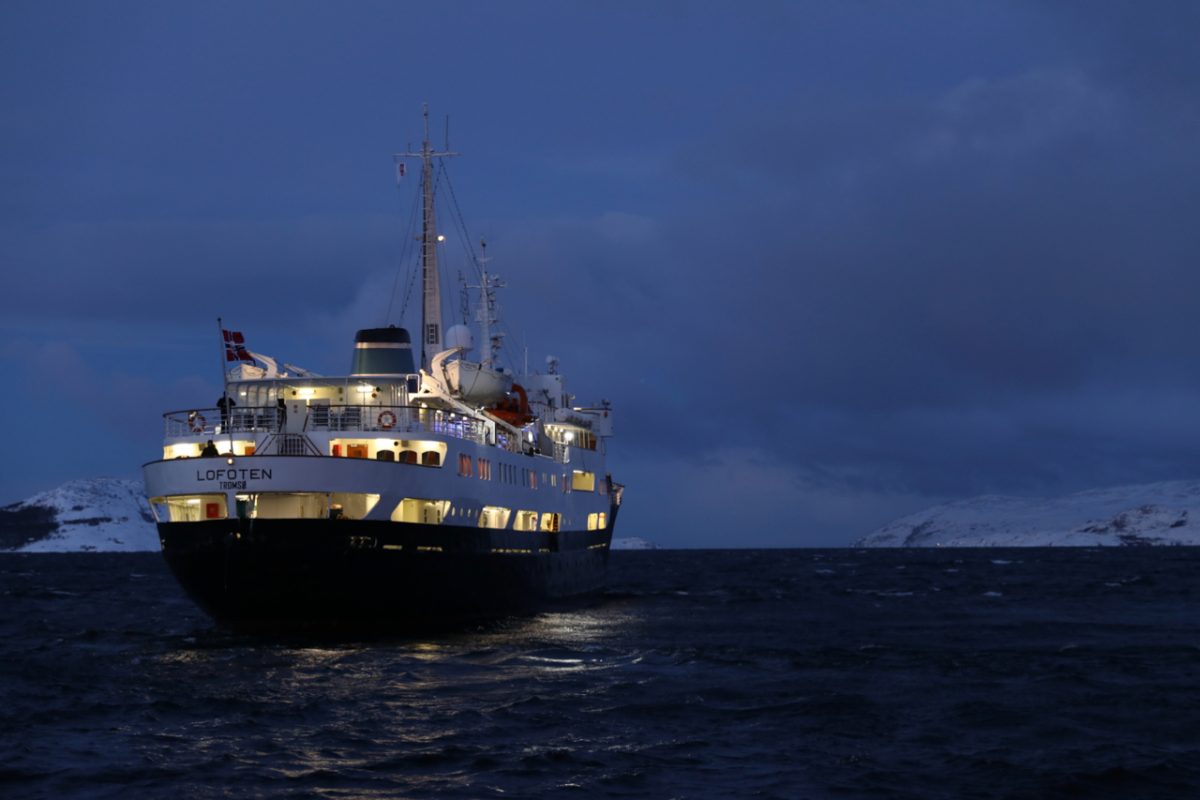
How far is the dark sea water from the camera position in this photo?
2114cm

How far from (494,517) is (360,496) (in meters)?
10.7

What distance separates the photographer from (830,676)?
33719 mm

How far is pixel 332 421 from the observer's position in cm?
4791

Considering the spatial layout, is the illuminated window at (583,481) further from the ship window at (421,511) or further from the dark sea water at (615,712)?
the ship window at (421,511)

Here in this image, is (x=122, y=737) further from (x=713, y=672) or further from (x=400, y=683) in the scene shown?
(x=713, y=672)

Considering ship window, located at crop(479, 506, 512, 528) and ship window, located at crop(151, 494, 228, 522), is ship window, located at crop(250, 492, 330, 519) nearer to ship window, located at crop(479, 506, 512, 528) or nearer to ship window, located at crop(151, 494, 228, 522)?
ship window, located at crop(151, 494, 228, 522)

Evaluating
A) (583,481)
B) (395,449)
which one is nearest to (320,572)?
(395,449)

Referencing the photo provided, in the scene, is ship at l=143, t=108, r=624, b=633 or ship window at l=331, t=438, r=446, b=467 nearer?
ship at l=143, t=108, r=624, b=633

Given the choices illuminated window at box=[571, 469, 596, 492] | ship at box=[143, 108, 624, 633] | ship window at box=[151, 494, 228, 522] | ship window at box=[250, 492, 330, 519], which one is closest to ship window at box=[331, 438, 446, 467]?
ship at box=[143, 108, 624, 633]

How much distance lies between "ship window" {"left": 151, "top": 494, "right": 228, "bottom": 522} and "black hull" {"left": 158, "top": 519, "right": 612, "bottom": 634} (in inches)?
27.5

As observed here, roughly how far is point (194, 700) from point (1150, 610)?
Result: 46428 mm

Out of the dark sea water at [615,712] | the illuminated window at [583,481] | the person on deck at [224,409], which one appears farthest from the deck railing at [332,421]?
the illuminated window at [583,481]

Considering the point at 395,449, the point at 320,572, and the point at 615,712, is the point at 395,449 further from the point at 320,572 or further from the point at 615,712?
the point at 615,712

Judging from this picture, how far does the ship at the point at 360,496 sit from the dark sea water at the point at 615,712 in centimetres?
183
